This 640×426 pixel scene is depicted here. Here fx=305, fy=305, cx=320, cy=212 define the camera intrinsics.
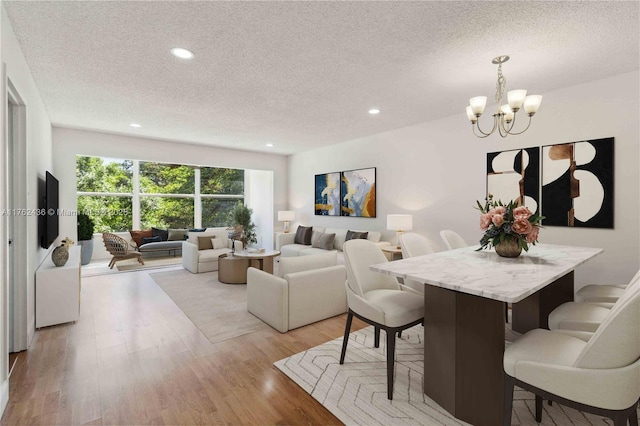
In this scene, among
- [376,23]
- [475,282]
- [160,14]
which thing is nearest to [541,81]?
[376,23]

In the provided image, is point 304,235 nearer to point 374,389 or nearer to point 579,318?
point 374,389

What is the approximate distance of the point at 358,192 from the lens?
5.96 m

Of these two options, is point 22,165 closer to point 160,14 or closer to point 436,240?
point 160,14

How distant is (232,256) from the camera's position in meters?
5.08

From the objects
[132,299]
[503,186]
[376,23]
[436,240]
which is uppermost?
[376,23]

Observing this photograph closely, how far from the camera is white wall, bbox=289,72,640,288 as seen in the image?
306 cm

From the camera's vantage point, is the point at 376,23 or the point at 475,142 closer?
the point at 376,23

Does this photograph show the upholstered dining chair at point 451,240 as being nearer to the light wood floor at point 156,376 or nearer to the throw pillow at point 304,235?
the light wood floor at point 156,376

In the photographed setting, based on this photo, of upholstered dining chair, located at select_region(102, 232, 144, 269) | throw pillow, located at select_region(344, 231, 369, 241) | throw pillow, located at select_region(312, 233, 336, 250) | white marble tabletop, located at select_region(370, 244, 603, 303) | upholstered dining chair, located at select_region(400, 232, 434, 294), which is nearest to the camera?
white marble tabletop, located at select_region(370, 244, 603, 303)

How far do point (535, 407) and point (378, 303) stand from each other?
1.09m

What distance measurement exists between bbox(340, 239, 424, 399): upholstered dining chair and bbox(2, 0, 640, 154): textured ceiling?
163 cm

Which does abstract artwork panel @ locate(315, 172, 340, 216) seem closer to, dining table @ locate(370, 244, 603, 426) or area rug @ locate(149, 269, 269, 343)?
area rug @ locate(149, 269, 269, 343)

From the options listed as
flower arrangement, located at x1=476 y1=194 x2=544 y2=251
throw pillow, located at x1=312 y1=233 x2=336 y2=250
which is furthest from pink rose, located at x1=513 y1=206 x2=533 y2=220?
throw pillow, located at x1=312 y1=233 x2=336 y2=250

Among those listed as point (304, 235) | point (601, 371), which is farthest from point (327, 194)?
point (601, 371)
